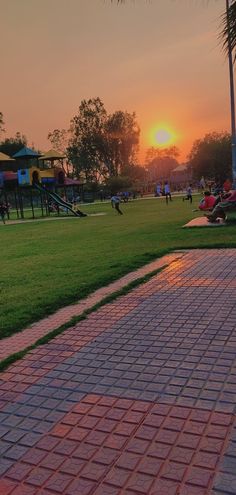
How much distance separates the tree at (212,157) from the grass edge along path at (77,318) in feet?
196

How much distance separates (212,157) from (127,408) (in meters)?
65.0

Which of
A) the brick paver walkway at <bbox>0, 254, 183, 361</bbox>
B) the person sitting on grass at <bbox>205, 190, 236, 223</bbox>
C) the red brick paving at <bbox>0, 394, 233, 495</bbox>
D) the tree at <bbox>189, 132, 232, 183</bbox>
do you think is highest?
the tree at <bbox>189, 132, 232, 183</bbox>

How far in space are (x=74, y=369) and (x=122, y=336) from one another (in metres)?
0.84

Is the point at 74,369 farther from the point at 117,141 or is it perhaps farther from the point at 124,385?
the point at 117,141

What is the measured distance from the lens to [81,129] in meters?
69.2

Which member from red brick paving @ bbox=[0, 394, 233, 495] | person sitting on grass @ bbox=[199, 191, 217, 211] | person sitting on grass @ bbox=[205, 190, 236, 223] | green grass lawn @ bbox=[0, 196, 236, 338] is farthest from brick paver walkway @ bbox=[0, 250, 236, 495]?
person sitting on grass @ bbox=[199, 191, 217, 211]

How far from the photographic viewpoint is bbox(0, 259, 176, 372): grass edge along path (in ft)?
14.1

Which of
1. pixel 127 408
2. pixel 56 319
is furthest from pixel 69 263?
pixel 127 408

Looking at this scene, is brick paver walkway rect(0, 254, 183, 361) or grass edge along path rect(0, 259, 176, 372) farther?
brick paver walkway rect(0, 254, 183, 361)

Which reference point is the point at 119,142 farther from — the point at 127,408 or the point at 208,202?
the point at 127,408

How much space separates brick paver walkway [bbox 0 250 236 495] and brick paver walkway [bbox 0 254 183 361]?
0.26 meters

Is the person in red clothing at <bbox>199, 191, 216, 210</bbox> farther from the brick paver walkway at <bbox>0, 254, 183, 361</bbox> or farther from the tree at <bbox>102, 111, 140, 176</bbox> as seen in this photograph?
the tree at <bbox>102, 111, 140, 176</bbox>

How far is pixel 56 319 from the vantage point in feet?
18.0

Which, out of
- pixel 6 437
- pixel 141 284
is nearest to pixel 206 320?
pixel 141 284
